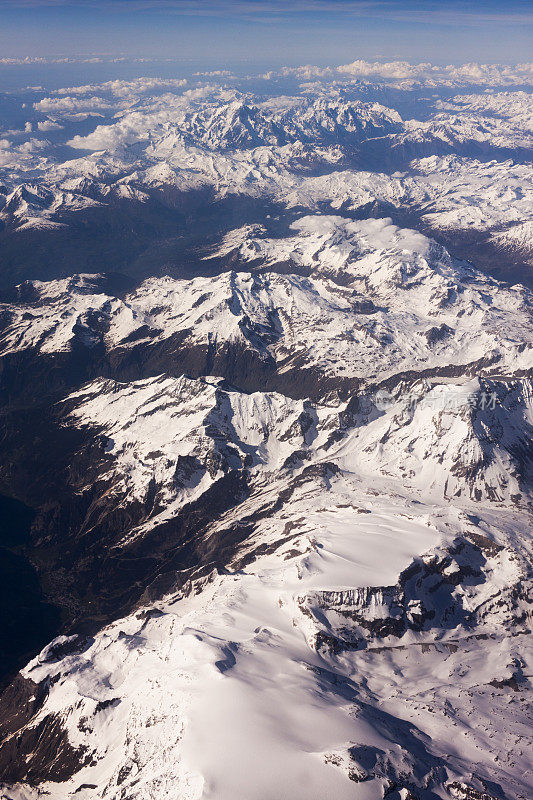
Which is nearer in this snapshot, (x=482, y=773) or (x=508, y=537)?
(x=482, y=773)

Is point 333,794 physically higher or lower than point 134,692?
higher

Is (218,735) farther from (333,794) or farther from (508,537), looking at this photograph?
(508,537)

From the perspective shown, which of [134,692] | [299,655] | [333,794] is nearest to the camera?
[333,794]

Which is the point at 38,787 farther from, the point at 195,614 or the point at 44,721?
the point at 195,614

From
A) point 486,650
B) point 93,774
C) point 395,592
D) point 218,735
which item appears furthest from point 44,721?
point 486,650

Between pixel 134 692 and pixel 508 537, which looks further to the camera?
pixel 508 537

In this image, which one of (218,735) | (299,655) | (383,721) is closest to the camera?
(218,735)

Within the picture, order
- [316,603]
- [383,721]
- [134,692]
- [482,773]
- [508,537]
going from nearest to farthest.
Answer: [482,773], [383,721], [134,692], [316,603], [508,537]

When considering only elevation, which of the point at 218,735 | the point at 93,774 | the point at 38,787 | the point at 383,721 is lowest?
the point at 38,787

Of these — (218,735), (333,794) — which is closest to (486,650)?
(333,794)
